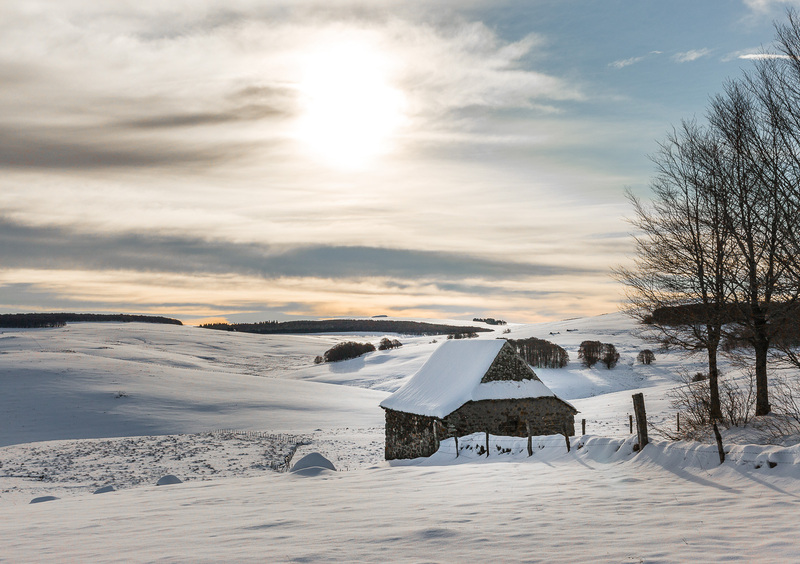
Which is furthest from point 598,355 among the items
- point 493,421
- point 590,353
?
point 493,421

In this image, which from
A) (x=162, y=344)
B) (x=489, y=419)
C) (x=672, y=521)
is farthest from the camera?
(x=162, y=344)

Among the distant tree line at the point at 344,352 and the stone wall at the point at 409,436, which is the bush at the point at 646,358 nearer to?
the distant tree line at the point at 344,352

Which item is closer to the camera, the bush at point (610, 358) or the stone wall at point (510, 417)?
the stone wall at point (510, 417)

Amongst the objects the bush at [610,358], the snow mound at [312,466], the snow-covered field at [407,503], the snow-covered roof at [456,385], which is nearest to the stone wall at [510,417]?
the snow-covered roof at [456,385]

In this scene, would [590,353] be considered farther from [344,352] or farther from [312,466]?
[312,466]

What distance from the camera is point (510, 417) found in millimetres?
24031

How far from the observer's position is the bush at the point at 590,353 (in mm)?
67500

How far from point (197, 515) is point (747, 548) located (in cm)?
894

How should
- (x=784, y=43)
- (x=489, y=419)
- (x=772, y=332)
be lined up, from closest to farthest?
(x=784, y=43) < (x=772, y=332) < (x=489, y=419)

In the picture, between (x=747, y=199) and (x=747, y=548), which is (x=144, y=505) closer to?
(x=747, y=548)

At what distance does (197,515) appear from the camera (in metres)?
10.2

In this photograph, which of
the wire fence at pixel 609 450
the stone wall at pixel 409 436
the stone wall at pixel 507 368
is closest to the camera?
the wire fence at pixel 609 450

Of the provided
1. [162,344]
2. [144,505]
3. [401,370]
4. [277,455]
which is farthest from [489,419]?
[162,344]

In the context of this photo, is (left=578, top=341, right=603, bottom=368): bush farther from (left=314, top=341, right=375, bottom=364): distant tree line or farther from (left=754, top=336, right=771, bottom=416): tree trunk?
(left=754, top=336, right=771, bottom=416): tree trunk
